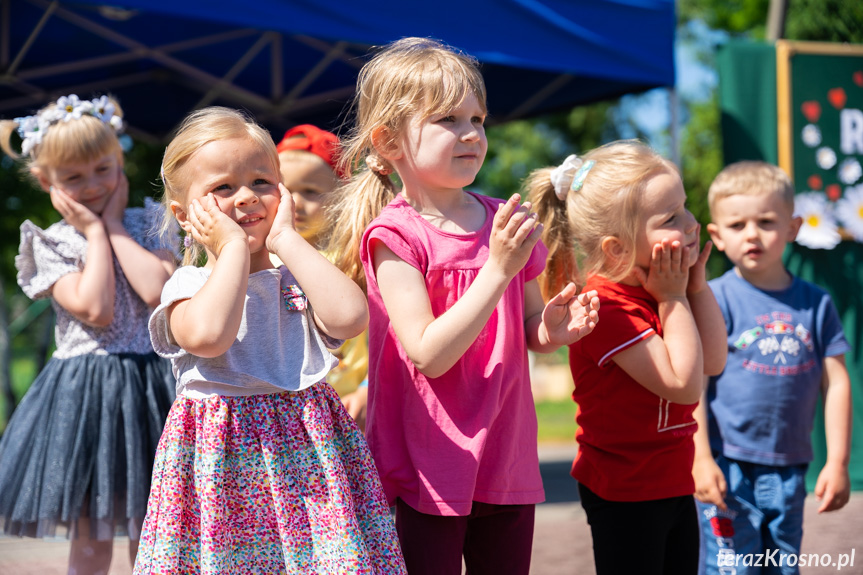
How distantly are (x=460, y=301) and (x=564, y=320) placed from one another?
0.33m

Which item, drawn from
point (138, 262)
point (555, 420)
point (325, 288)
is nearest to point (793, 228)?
point (325, 288)

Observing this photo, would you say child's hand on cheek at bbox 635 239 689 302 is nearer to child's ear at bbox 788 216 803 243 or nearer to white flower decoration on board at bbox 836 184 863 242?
child's ear at bbox 788 216 803 243

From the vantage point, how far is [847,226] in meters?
5.42

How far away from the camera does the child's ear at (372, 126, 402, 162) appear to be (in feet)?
6.83

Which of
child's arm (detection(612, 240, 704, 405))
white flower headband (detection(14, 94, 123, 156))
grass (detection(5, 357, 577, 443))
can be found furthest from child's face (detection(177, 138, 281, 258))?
grass (detection(5, 357, 577, 443))

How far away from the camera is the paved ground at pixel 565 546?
3.99m

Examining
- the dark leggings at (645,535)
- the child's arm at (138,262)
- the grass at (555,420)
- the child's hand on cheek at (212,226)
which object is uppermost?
the child's hand on cheek at (212,226)

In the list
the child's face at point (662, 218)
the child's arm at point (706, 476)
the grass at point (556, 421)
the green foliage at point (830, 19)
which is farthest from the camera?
the grass at point (556, 421)

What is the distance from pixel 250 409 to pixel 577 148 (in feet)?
59.9

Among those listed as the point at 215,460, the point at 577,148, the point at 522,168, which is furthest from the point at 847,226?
the point at 577,148

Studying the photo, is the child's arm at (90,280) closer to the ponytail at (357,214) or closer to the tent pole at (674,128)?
the ponytail at (357,214)

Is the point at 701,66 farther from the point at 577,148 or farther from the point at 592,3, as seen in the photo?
the point at 592,3

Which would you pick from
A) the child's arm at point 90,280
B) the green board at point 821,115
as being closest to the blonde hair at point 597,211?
the child's arm at point 90,280

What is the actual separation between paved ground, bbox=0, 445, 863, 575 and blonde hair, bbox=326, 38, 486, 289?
7.61 feet
